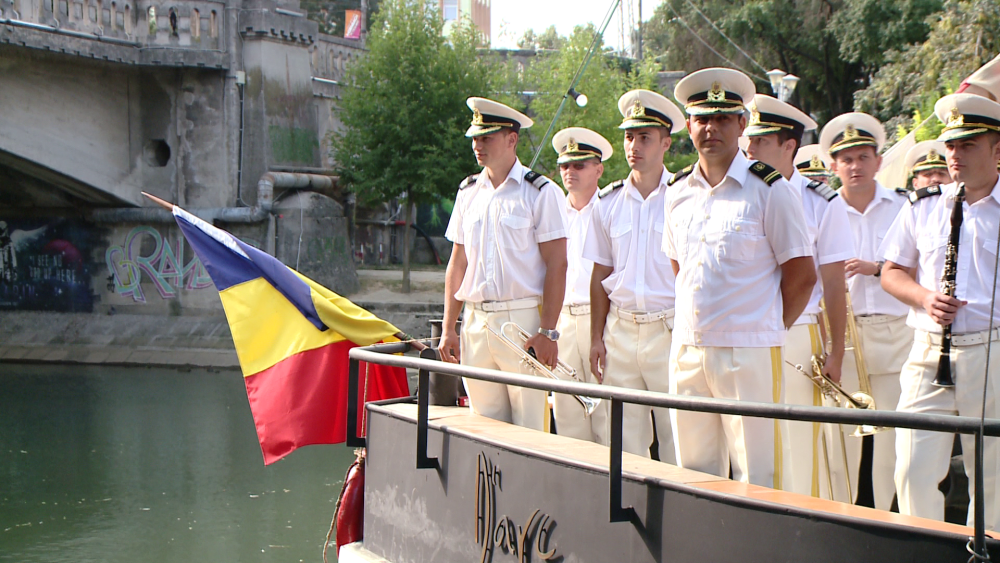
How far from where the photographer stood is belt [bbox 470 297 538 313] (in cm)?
477

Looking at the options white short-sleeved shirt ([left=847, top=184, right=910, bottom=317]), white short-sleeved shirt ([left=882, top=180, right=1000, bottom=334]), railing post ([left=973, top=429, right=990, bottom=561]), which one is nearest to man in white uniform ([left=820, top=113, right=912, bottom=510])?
white short-sleeved shirt ([left=847, top=184, right=910, bottom=317])

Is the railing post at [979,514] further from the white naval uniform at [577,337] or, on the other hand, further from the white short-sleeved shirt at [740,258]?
the white naval uniform at [577,337]

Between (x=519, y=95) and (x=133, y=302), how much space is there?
10.4 metres

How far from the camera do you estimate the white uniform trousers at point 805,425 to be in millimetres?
4062

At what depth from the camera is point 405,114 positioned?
21047 mm

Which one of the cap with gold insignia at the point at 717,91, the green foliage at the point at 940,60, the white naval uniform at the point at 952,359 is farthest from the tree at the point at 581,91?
the cap with gold insignia at the point at 717,91

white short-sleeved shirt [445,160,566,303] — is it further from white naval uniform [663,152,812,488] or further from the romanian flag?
white naval uniform [663,152,812,488]

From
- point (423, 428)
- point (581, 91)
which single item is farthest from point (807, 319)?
point (581, 91)

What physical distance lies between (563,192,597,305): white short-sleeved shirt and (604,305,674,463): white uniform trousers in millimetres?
904

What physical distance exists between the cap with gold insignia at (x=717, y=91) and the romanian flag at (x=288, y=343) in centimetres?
232

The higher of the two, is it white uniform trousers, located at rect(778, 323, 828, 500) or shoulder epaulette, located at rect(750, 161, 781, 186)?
shoulder epaulette, located at rect(750, 161, 781, 186)

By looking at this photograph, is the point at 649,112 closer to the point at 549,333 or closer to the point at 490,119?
the point at 490,119

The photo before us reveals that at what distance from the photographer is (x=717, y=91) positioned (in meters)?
3.72

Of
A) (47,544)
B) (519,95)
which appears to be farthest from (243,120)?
Result: (47,544)
